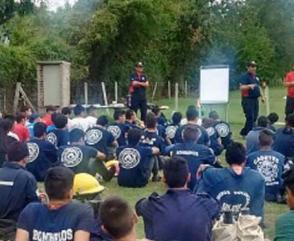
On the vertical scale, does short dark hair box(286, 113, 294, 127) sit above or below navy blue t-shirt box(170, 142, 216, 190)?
above

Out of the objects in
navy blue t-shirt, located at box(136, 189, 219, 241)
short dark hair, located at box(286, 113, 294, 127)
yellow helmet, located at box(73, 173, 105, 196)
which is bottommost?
navy blue t-shirt, located at box(136, 189, 219, 241)

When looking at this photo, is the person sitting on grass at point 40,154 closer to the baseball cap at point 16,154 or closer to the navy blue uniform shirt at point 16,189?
the baseball cap at point 16,154

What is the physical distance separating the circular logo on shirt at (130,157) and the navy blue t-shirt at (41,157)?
1.09m

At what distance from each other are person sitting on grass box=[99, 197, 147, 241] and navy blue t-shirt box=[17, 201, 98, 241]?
2.69 feet

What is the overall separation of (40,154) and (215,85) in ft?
35.6

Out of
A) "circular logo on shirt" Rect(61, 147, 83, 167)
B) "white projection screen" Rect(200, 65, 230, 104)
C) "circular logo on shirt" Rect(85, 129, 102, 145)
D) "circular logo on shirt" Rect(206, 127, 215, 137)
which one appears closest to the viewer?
"circular logo on shirt" Rect(61, 147, 83, 167)

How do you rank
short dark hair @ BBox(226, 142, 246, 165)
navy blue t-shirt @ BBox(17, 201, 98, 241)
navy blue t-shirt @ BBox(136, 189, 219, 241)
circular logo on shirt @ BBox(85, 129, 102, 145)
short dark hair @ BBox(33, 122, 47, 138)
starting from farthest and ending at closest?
circular logo on shirt @ BBox(85, 129, 102, 145), short dark hair @ BBox(33, 122, 47, 138), short dark hair @ BBox(226, 142, 246, 165), navy blue t-shirt @ BBox(136, 189, 219, 241), navy blue t-shirt @ BBox(17, 201, 98, 241)

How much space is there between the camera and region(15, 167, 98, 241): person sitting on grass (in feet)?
18.0

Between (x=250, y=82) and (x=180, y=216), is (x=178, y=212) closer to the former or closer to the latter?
(x=180, y=216)

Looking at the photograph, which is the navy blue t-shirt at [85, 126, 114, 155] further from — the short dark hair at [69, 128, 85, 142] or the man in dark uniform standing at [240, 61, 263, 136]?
the man in dark uniform standing at [240, 61, 263, 136]

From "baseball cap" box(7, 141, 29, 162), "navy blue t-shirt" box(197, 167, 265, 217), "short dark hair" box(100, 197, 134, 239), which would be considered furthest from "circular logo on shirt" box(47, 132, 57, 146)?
"short dark hair" box(100, 197, 134, 239)

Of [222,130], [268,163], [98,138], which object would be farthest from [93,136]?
[268,163]

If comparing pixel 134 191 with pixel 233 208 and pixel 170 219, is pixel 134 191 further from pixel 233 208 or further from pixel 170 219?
pixel 170 219

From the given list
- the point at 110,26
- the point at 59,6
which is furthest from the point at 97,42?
the point at 59,6
